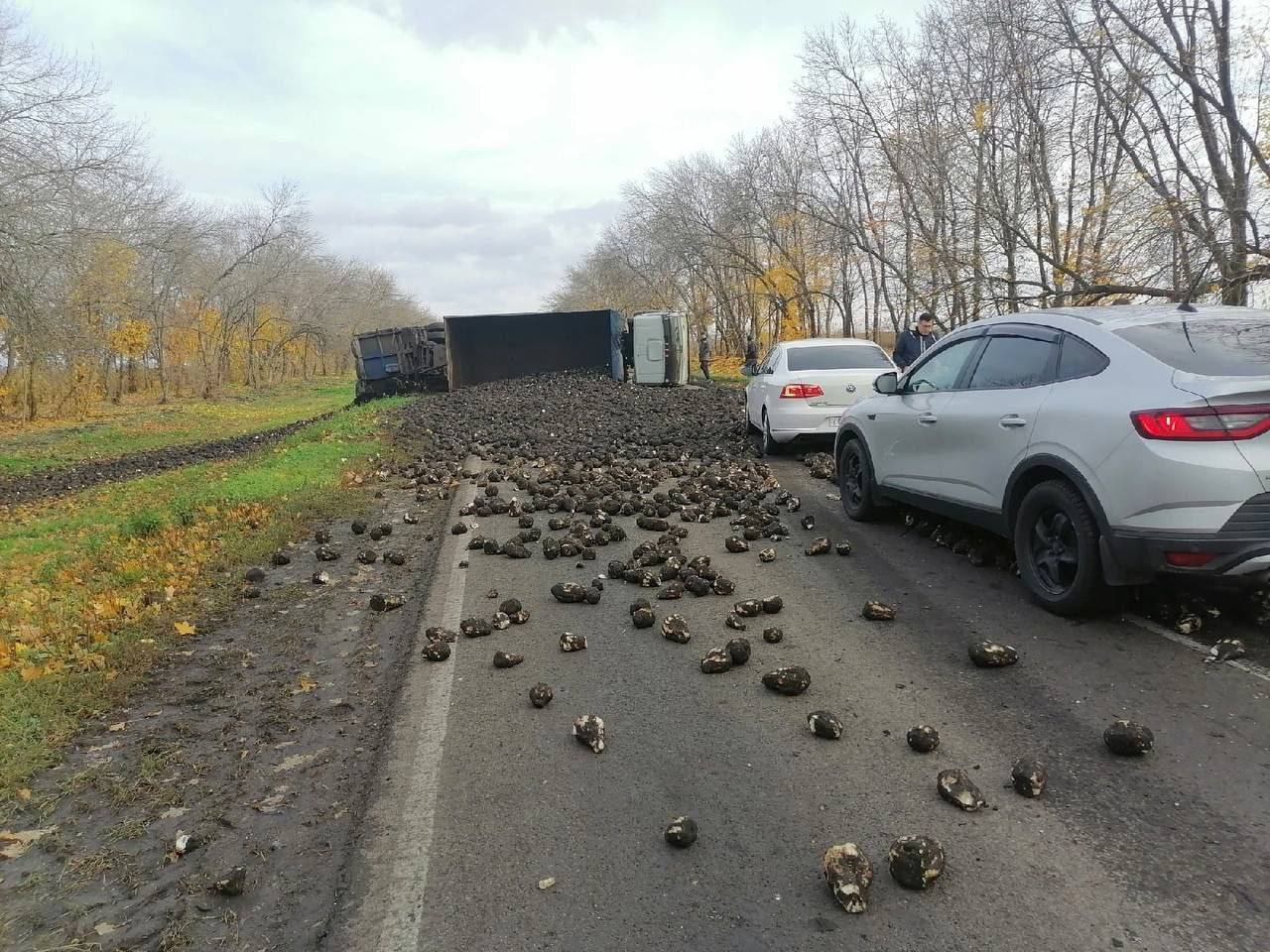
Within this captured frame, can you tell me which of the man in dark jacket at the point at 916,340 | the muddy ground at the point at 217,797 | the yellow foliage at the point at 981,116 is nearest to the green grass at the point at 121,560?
the muddy ground at the point at 217,797

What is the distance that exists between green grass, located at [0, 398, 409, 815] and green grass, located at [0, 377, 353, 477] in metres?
8.31

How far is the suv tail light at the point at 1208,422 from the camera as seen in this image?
13.2ft

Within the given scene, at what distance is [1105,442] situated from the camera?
14.8ft

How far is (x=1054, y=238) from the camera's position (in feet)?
74.0

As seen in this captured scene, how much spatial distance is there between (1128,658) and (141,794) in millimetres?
4994

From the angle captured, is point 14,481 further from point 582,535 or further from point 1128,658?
point 1128,658

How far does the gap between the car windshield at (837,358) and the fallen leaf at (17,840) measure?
33.2 feet

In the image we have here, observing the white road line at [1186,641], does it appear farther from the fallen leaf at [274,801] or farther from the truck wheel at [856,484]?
the fallen leaf at [274,801]

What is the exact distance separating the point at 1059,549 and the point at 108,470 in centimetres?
1993

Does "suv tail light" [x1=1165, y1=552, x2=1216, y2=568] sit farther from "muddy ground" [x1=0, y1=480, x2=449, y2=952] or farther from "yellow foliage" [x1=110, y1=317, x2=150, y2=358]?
"yellow foliage" [x1=110, y1=317, x2=150, y2=358]

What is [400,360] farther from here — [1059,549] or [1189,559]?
[1189,559]

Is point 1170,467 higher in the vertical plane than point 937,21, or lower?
lower

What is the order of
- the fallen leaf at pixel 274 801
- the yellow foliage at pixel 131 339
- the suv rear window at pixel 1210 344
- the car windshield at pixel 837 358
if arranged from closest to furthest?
1. the fallen leaf at pixel 274 801
2. the suv rear window at pixel 1210 344
3. the car windshield at pixel 837 358
4. the yellow foliage at pixel 131 339

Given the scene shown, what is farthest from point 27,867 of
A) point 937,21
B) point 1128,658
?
point 937,21
